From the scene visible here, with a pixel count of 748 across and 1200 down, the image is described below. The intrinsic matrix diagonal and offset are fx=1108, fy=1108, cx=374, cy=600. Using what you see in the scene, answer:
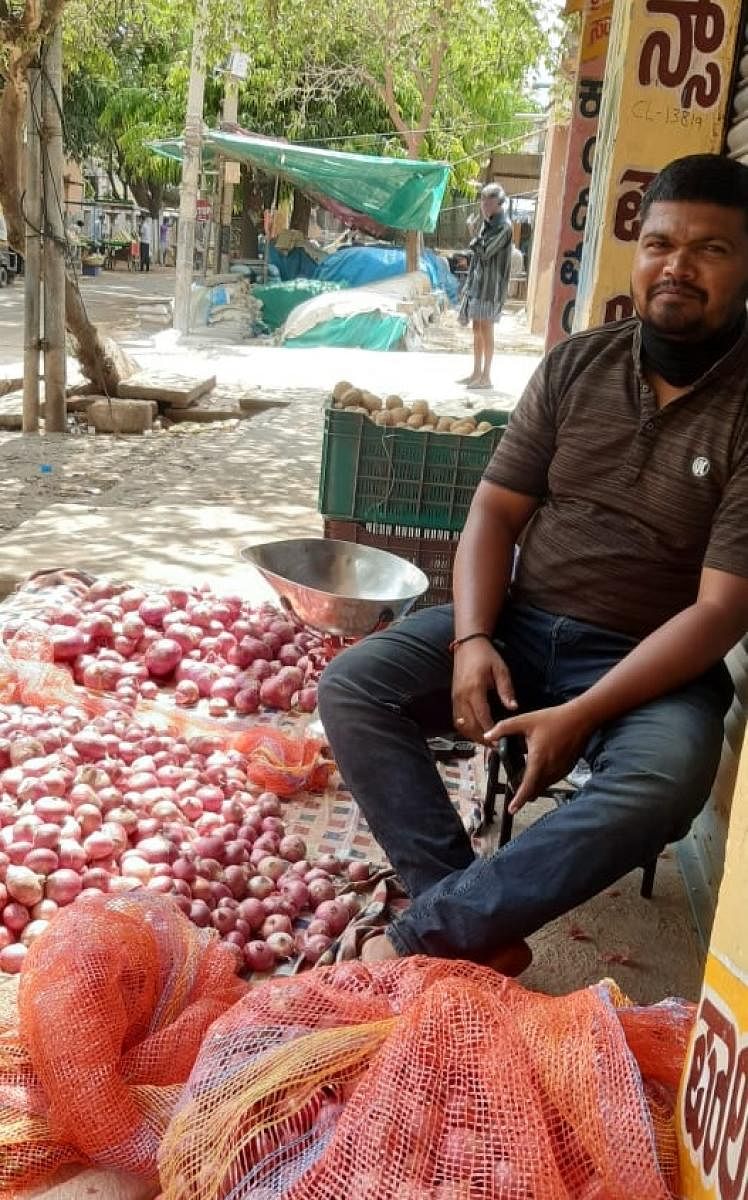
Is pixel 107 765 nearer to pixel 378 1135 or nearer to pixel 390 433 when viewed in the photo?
pixel 378 1135

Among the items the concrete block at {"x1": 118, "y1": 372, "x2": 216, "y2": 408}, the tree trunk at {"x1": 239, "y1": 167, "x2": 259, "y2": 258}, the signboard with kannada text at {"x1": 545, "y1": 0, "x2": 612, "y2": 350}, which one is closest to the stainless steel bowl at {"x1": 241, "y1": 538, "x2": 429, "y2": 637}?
the signboard with kannada text at {"x1": 545, "y1": 0, "x2": 612, "y2": 350}

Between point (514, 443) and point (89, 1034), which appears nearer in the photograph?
point (89, 1034)

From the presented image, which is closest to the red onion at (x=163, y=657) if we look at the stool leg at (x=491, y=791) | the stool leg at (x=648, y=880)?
the stool leg at (x=491, y=791)

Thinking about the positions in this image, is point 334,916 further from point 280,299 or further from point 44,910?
point 280,299

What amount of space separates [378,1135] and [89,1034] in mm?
514

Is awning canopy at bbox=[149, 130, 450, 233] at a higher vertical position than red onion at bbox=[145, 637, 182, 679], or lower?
higher

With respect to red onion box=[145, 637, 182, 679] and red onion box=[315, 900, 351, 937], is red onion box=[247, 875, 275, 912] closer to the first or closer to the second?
red onion box=[315, 900, 351, 937]

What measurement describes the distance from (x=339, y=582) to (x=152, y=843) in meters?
1.37

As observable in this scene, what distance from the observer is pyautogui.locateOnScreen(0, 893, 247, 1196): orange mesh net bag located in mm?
1670

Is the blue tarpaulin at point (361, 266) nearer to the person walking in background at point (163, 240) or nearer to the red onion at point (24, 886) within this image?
the person walking in background at point (163, 240)

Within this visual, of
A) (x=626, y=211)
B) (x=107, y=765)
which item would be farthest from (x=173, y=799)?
(x=626, y=211)

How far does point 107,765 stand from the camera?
2959mm

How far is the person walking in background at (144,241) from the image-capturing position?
33156 mm

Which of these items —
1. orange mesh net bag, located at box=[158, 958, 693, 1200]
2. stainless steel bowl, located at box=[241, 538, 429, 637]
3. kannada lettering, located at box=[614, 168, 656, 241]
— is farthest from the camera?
kannada lettering, located at box=[614, 168, 656, 241]
